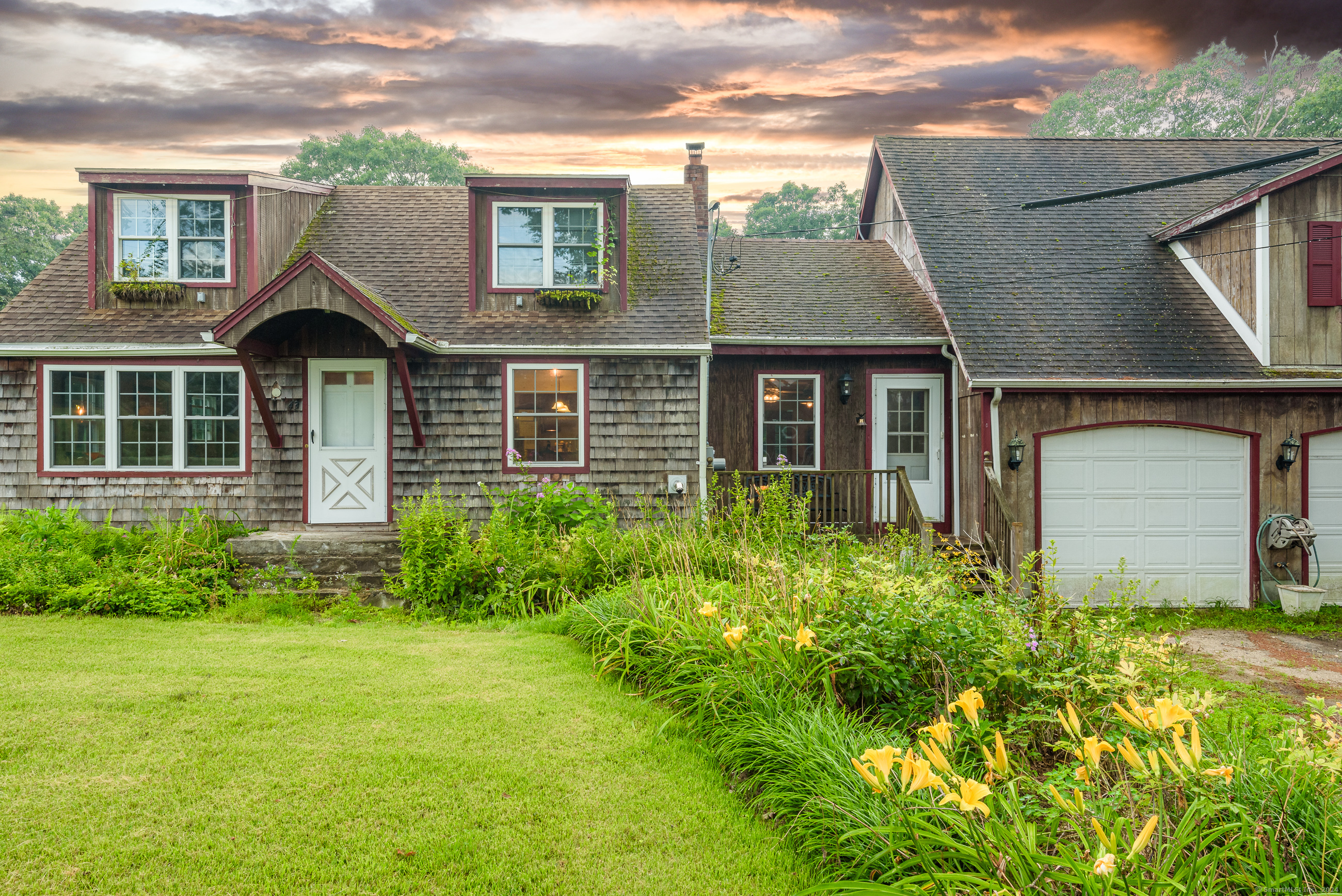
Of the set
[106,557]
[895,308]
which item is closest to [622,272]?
[895,308]

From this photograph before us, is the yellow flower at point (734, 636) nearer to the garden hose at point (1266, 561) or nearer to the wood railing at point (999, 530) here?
the wood railing at point (999, 530)

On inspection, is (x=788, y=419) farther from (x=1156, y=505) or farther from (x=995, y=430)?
(x=1156, y=505)

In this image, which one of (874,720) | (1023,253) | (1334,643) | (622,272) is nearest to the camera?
→ (874,720)

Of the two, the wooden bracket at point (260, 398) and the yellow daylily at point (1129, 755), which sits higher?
the wooden bracket at point (260, 398)

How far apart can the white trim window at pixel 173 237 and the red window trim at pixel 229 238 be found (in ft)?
0.09

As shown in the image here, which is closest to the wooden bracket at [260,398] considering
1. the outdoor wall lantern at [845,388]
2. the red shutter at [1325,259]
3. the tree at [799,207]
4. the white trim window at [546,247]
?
the white trim window at [546,247]

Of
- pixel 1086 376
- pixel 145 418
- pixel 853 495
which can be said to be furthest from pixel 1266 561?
pixel 145 418

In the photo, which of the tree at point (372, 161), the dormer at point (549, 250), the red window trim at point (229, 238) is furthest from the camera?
the tree at point (372, 161)

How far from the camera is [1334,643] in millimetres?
7125

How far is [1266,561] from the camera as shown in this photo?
28.3ft

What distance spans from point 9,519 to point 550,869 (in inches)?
352

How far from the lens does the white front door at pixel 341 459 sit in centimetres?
890

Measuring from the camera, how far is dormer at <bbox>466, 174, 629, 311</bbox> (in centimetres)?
941

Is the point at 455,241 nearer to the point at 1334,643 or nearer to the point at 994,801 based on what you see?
the point at 994,801
